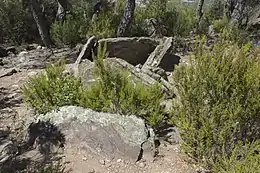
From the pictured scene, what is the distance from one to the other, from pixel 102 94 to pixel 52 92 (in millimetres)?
688

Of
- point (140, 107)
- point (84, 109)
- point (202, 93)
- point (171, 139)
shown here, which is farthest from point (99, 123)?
point (202, 93)

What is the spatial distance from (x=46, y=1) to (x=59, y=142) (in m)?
11.1

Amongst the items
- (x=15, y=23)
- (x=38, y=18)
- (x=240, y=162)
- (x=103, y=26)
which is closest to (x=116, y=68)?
(x=240, y=162)

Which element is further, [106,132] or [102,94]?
[102,94]

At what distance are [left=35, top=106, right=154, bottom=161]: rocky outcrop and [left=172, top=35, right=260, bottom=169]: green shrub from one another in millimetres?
487

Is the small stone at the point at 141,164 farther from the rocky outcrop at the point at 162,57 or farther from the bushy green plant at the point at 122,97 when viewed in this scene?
the rocky outcrop at the point at 162,57

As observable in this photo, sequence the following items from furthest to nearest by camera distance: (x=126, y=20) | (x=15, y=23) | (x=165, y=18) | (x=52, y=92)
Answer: (x=15, y=23), (x=165, y=18), (x=126, y=20), (x=52, y=92)

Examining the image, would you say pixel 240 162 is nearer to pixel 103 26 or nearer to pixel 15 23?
pixel 103 26

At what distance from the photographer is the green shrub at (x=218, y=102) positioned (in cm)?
352

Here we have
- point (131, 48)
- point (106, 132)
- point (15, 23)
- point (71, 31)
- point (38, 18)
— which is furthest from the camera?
point (15, 23)

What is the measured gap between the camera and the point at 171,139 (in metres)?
4.36

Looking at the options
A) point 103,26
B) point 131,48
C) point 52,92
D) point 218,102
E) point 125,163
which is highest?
point 218,102

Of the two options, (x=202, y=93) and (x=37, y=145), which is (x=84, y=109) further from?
(x=202, y=93)

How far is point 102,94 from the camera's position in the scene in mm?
4406
